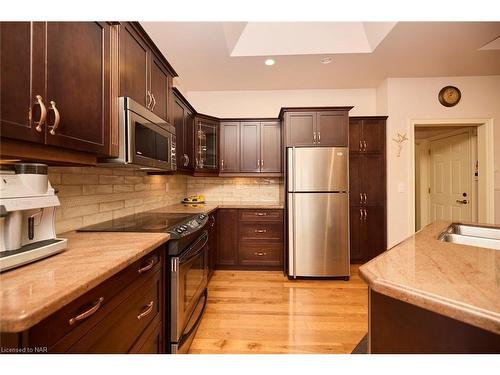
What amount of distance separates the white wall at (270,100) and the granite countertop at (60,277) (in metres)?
3.00

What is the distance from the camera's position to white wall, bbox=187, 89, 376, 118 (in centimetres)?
370

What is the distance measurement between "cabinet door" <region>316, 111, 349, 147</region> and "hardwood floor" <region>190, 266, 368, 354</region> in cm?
177

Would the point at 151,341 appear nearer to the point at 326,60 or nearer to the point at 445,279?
the point at 445,279

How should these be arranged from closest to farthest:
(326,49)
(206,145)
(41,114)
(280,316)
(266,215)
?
(41,114)
(280,316)
(326,49)
(266,215)
(206,145)

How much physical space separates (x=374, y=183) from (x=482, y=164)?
4.93 ft

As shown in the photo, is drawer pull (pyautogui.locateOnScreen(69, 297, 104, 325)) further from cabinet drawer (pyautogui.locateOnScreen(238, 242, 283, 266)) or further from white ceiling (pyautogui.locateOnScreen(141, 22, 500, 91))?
cabinet drawer (pyautogui.locateOnScreen(238, 242, 283, 266))

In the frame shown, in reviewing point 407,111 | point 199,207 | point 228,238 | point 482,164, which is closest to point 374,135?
point 407,111

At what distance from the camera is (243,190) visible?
3.81 m

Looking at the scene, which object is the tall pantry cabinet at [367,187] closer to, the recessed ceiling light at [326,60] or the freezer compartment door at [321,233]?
the freezer compartment door at [321,233]

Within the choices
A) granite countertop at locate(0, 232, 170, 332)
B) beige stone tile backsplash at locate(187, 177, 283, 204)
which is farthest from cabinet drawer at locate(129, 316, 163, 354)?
beige stone tile backsplash at locate(187, 177, 283, 204)

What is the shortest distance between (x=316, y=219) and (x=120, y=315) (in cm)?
241

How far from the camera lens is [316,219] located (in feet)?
9.70

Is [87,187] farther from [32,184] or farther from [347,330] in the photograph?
[347,330]
